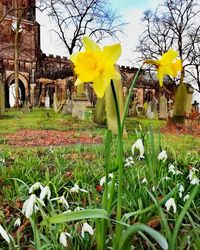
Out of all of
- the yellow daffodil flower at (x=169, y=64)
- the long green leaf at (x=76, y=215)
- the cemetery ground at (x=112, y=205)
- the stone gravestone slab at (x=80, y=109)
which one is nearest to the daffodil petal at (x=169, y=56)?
the yellow daffodil flower at (x=169, y=64)

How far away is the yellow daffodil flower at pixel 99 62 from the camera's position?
3.45 feet

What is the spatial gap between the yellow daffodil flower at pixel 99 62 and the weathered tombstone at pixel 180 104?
374 inches

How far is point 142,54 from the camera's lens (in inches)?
1054

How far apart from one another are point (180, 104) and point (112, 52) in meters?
9.61

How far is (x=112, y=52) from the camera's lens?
42.2 inches

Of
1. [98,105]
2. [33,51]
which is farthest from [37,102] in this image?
[98,105]

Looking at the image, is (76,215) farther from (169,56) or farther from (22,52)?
(22,52)

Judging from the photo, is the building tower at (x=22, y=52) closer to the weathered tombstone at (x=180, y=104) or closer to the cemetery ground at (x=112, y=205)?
the weathered tombstone at (x=180, y=104)

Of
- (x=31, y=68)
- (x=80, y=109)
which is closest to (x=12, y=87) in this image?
(x=31, y=68)

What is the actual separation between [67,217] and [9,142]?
19.5 feet

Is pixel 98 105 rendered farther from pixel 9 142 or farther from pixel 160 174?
pixel 160 174

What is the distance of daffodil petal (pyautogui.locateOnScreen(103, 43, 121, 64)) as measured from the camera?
1067 mm

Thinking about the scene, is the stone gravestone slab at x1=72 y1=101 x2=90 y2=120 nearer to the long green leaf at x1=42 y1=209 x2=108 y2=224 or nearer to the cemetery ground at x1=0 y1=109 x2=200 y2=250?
the cemetery ground at x1=0 y1=109 x2=200 y2=250

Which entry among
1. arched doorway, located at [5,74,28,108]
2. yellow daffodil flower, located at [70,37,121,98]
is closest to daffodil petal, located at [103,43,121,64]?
yellow daffodil flower, located at [70,37,121,98]
